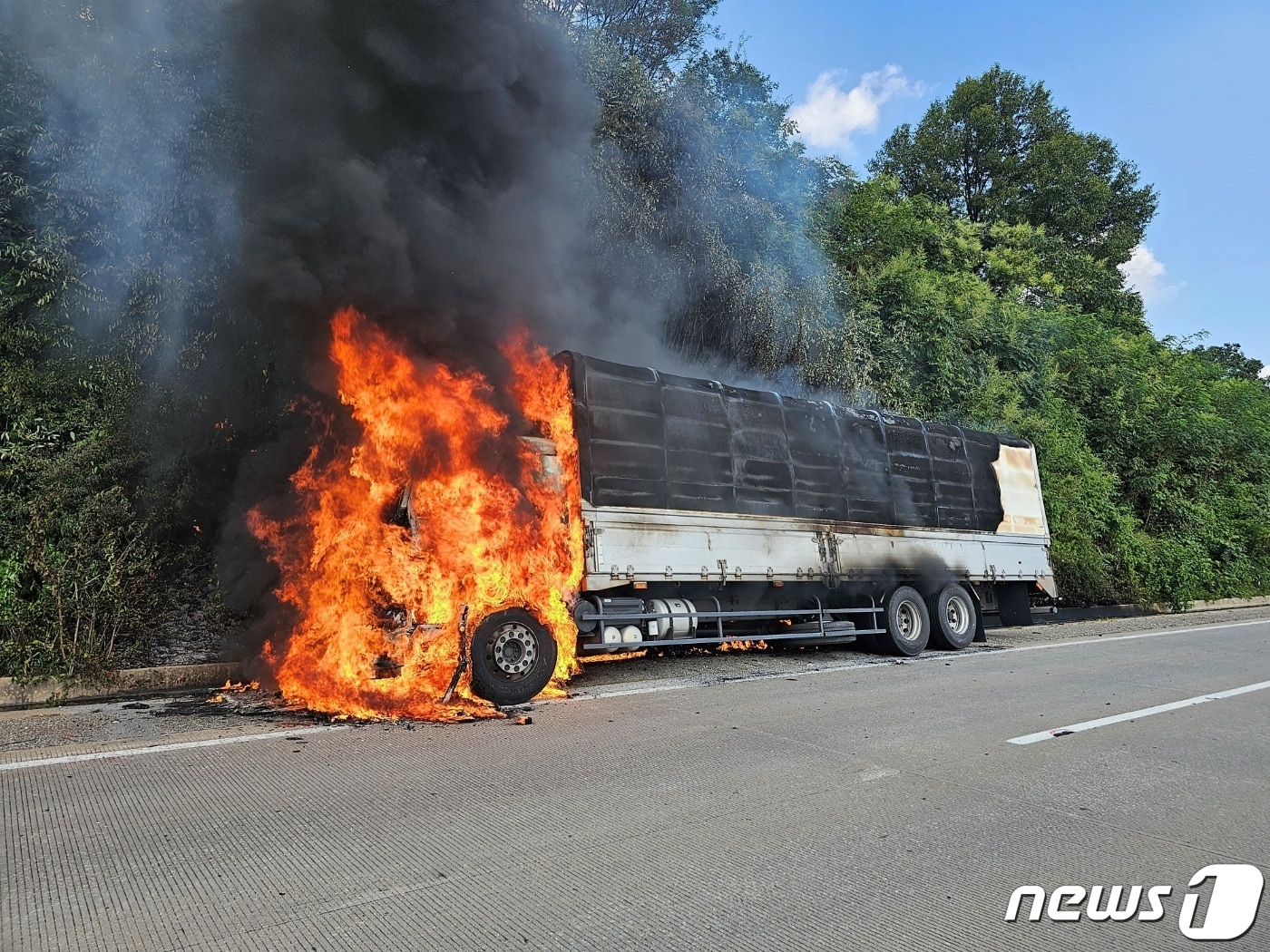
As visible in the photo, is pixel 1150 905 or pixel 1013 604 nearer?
pixel 1150 905

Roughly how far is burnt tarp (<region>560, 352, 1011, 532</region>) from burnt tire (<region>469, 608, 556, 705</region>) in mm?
1428

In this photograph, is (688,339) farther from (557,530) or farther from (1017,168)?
(1017,168)

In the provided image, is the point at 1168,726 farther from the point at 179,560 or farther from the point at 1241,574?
the point at 1241,574

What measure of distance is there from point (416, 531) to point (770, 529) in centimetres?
416

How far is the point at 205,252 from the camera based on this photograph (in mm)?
10297

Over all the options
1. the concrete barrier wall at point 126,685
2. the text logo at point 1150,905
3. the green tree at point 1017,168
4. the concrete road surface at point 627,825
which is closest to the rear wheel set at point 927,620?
the concrete road surface at point 627,825

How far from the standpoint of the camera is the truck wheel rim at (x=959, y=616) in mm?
11484

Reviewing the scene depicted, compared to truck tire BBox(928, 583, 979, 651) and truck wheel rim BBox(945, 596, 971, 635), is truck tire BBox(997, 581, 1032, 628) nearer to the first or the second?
truck tire BBox(928, 583, 979, 651)

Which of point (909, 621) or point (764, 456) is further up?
point (764, 456)

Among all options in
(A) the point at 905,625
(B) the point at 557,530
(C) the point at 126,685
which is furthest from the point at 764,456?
(C) the point at 126,685

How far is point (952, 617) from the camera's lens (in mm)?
11531

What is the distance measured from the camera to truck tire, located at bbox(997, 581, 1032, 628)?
496 inches

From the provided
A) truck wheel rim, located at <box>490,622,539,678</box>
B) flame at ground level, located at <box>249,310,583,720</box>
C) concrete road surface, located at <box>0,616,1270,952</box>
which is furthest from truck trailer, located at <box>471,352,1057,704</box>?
concrete road surface, located at <box>0,616,1270,952</box>

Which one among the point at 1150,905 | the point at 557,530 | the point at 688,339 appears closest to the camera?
the point at 1150,905
